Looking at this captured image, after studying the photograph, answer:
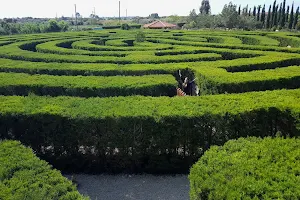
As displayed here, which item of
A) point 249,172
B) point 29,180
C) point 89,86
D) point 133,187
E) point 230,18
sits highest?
point 230,18

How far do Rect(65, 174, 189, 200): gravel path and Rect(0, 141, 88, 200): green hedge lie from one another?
238cm

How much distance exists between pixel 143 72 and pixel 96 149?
6656mm

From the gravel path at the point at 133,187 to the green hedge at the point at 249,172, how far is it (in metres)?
2.61

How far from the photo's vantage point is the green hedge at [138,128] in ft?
30.9

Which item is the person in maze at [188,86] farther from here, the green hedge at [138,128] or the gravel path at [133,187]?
the gravel path at [133,187]

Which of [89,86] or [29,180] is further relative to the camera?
[89,86]

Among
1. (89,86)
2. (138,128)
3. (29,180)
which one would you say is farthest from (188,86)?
(29,180)

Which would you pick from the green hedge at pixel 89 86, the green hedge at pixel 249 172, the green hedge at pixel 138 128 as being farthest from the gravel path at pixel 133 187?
the green hedge at pixel 89 86

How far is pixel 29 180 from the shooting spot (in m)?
6.18

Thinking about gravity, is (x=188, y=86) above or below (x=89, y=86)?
below

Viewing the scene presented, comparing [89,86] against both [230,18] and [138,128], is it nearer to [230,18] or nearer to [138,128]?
[138,128]

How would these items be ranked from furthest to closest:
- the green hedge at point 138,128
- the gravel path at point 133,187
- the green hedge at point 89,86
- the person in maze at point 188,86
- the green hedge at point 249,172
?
the person in maze at point 188,86 < the green hedge at point 89,86 < the green hedge at point 138,128 < the gravel path at point 133,187 < the green hedge at point 249,172

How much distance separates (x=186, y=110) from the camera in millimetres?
9688

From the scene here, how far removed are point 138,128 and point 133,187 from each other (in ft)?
5.78
